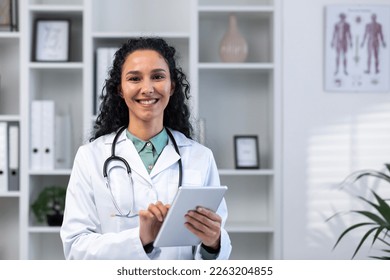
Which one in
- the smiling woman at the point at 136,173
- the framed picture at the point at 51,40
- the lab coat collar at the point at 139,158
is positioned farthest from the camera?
the framed picture at the point at 51,40

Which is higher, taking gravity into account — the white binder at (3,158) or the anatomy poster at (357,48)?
the anatomy poster at (357,48)

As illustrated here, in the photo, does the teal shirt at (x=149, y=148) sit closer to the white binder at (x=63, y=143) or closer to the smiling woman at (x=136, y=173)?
the smiling woman at (x=136, y=173)

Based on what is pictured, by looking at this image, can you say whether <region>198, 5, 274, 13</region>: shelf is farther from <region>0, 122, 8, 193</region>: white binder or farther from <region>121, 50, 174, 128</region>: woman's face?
<region>121, 50, 174, 128</region>: woman's face

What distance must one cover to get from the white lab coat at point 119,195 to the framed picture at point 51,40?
67.4 inches

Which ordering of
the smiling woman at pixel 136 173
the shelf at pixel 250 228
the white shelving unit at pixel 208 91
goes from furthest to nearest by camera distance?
the white shelving unit at pixel 208 91
the shelf at pixel 250 228
the smiling woman at pixel 136 173

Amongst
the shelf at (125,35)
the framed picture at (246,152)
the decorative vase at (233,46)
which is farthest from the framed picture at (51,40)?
the framed picture at (246,152)

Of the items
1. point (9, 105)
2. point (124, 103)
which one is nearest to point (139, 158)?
point (124, 103)

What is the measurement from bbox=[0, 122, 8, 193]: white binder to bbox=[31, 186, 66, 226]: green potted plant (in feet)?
0.57

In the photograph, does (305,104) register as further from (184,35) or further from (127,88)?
(127,88)

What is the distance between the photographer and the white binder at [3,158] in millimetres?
3125

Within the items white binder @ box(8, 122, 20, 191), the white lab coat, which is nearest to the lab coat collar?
the white lab coat

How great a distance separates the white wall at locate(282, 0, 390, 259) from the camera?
3105 mm

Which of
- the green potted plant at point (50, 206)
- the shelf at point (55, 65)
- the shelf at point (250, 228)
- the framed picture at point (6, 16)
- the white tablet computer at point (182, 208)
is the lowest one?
the shelf at point (250, 228)

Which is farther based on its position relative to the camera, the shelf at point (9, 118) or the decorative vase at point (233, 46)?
the decorative vase at point (233, 46)
